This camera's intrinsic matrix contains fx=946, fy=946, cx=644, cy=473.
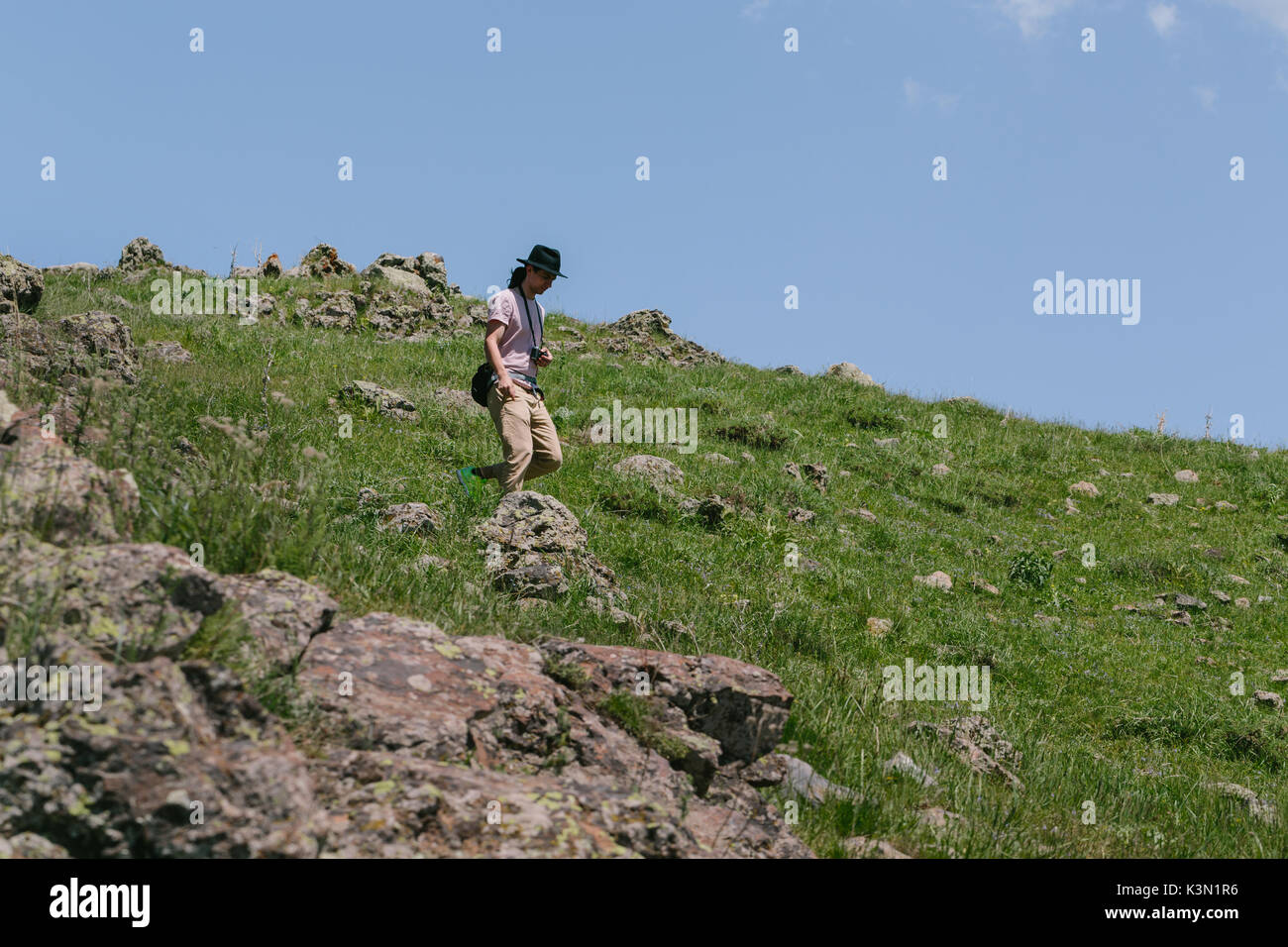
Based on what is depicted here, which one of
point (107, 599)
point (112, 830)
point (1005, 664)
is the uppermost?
point (107, 599)

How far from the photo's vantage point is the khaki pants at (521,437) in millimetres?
8578

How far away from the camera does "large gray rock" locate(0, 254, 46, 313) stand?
1370 cm

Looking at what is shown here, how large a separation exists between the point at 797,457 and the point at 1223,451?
11098 millimetres

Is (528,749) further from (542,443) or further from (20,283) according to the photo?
(20,283)

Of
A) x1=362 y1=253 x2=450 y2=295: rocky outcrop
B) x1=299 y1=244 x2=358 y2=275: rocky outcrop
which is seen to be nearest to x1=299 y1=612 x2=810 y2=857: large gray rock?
x1=362 y1=253 x2=450 y2=295: rocky outcrop

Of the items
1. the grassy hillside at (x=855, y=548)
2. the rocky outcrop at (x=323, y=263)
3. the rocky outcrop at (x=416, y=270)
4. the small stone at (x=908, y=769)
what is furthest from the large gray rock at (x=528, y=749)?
the rocky outcrop at (x=323, y=263)

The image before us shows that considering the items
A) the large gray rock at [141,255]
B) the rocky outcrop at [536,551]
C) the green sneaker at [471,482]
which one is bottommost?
the rocky outcrop at [536,551]

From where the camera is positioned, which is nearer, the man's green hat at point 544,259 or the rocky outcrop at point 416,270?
the man's green hat at point 544,259

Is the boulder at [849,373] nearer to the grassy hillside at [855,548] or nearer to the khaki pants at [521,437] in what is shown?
the grassy hillside at [855,548]

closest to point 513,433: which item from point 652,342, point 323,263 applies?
point 652,342

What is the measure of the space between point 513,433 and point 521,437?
3.2 inches

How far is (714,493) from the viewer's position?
541 inches
